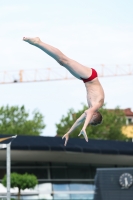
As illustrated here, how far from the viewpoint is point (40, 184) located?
164 ft

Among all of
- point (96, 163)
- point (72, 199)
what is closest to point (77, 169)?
point (96, 163)

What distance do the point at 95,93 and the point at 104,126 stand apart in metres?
81.9

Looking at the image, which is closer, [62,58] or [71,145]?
[62,58]

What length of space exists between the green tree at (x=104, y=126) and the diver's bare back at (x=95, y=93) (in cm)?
7295

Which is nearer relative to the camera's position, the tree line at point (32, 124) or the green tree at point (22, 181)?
the green tree at point (22, 181)

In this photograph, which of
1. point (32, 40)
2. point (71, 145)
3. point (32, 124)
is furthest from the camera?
point (32, 124)

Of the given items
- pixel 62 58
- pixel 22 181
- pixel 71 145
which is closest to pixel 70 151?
pixel 71 145

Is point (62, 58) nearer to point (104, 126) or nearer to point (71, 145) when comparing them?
point (71, 145)

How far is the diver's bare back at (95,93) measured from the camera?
16438mm

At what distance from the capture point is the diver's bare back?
16438 mm

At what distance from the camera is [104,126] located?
98.1m

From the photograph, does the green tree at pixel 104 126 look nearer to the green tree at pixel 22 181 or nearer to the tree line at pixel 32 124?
the tree line at pixel 32 124

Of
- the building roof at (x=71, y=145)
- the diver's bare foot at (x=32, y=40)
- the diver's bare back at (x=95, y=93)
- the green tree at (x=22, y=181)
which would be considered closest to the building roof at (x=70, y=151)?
the building roof at (x=71, y=145)

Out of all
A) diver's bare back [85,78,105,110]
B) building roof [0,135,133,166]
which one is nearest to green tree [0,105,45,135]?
building roof [0,135,133,166]
